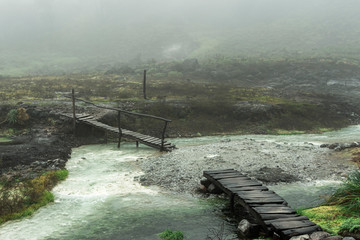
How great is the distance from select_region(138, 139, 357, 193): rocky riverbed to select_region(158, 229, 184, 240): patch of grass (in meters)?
5.07

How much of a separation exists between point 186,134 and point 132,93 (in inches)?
717

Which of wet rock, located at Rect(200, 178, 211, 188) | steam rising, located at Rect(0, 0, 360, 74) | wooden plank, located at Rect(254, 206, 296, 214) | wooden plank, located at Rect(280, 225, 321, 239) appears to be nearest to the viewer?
wooden plank, located at Rect(280, 225, 321, 239)

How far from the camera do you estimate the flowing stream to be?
41.5 feet

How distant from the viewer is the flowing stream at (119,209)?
12656 millimetres

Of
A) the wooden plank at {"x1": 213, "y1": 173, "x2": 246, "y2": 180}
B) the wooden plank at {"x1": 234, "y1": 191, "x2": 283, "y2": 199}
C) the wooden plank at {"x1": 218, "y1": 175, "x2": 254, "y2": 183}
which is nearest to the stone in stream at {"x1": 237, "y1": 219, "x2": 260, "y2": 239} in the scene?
the wooden plank at {"x1": 234, "y1": 191, "x2": 283, "y2": 199}

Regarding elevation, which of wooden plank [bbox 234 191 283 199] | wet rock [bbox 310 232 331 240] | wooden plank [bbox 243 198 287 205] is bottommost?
wooden plank [bbox 234 191 283 199]

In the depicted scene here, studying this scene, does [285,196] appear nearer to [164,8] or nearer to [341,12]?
[341,12]

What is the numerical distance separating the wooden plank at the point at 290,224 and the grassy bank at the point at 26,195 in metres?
11.1

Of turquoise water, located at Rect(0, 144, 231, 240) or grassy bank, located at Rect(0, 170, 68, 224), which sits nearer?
turquoise water, located at Rect(0, 144, 231, 240)

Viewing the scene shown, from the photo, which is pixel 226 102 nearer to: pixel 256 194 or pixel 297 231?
pixel 256 194

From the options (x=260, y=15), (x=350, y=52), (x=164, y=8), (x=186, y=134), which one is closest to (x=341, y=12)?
(x=260, y=15)

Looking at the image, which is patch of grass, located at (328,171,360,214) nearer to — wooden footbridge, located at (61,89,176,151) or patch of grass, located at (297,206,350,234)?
patch of grass, located at (297,206,350,234)

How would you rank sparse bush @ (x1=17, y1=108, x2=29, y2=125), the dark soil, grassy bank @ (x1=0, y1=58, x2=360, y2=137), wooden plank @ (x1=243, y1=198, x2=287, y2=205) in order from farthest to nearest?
grassy bank @ (x1=0, y1=58, x2=360, y2=137) → sparse bush @ (x1=17, y1=108, x2=29, y2=125) → the dark soil → wooden plank @ (x1=243, y1=198, x2=287, y2=205)

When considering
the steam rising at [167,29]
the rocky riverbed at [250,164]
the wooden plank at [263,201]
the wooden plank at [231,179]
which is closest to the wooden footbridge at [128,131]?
the rocky riverbed at [250,164]
